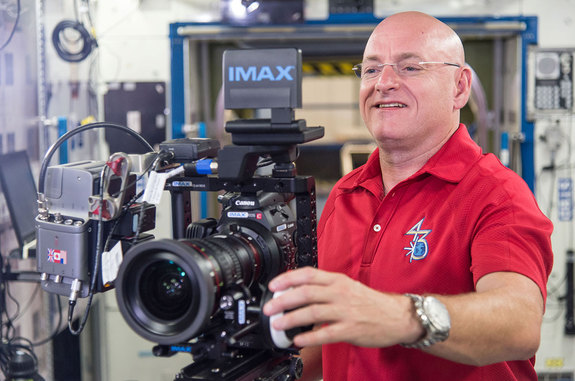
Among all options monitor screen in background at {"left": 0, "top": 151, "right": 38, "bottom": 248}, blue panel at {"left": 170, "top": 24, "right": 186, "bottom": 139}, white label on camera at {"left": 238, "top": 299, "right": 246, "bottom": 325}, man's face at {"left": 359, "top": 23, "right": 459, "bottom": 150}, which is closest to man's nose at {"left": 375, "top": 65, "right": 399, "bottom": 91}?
man's face at {"left": 359, "top": 23, "right": 459, "bottom": 150}

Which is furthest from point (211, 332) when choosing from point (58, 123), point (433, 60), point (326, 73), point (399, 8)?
point (326, 73)

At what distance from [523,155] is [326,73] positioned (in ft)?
9.81

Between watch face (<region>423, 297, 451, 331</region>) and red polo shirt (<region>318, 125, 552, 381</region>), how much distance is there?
Answer: 34 centimetres

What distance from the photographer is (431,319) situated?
1305mm

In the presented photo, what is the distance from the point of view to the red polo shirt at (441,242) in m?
1.70

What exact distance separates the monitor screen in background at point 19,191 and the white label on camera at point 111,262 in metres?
1.73

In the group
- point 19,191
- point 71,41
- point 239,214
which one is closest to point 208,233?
point 239,214

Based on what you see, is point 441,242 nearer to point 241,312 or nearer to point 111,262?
point 241,312

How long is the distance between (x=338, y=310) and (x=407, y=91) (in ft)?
3.29

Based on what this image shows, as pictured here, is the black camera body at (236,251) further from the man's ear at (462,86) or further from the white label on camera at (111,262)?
the man's ear at (462,86)

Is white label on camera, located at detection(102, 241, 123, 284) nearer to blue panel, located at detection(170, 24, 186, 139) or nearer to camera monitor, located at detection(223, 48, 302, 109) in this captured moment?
camera monitor, located at detection(223, 48, 302, 109)

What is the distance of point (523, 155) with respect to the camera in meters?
4.82

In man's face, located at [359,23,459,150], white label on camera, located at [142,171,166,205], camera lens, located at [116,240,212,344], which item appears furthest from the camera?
man's face, located at [359,23,459,150]

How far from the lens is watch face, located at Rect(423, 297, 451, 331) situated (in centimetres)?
131
